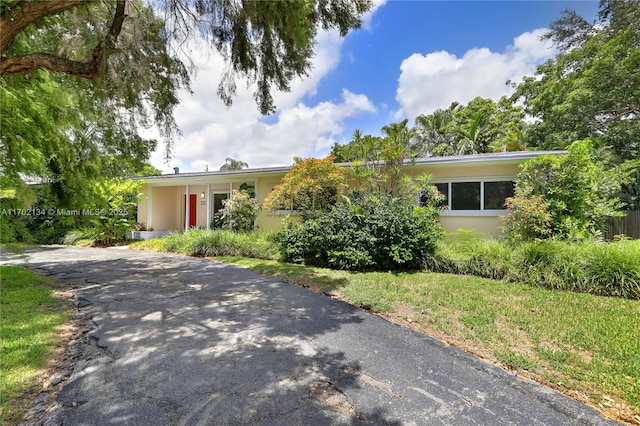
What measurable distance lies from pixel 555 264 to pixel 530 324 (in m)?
2.87

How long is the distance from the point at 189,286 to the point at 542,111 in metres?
19.7

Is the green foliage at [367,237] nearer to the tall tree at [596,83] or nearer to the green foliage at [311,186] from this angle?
the green foliage at [311,186]

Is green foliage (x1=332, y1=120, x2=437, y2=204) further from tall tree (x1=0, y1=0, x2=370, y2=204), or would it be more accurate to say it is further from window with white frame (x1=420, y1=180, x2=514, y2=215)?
tall tree (x1=0, y1=0, x2=370, y2=204)

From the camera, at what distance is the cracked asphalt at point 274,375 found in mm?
2568

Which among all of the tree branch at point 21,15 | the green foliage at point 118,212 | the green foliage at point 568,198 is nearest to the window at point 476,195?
the green foliage at point 568,198

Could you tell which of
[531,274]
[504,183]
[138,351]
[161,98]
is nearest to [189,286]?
[138,351]

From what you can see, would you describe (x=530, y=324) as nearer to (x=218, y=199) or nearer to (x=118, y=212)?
(x=218, y=199)

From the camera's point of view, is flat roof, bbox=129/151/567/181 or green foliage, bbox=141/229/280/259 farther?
green foliage, bbox=141/229/280/259

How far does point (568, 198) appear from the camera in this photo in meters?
8.10

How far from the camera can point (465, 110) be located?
25.1 m

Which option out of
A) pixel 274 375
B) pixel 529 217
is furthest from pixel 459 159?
pixel 274 375

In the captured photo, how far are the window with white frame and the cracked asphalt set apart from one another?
22.4ft

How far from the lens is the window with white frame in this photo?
32.3ft

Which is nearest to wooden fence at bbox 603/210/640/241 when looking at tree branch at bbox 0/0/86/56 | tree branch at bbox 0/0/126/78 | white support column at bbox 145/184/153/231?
tree branch at bbox 0/0/126/78
